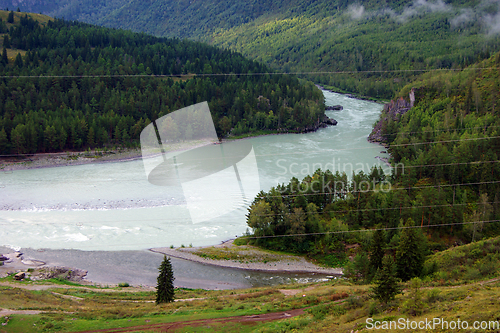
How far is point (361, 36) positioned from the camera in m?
127

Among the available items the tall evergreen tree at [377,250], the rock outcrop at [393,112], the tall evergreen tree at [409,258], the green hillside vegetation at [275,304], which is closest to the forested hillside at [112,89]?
the rock outcrop at [393,112]

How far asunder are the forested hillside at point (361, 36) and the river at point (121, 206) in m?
48.6

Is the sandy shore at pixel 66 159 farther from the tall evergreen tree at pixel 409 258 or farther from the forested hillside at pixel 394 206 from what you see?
the tall evergreen tree at pixel 409 258

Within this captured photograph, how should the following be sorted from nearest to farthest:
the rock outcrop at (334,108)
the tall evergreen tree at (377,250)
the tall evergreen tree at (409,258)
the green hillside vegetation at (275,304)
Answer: the green hillside vegetation at (275,304)
the tall evergreen tree at (377,250)
the tall evergreen tree at (409,258)
the rock outcrop at (334,108)

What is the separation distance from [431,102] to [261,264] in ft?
122

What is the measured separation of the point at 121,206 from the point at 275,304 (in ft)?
62.4

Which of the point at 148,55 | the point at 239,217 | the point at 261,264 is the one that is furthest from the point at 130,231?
the point at 148,55

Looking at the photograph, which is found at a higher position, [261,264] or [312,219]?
[312,219]

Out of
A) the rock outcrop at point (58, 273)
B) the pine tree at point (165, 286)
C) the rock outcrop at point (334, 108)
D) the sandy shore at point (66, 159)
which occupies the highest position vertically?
the rock outcrop at point (334, 108)

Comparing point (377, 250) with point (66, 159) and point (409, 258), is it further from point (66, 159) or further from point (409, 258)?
point (66, 159)

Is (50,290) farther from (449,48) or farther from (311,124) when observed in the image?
(449,48)

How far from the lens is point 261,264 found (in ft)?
77.3

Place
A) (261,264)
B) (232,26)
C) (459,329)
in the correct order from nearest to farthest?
(459,329)
(261,264)
(232,26)

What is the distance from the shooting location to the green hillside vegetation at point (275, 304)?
11742 millimetres
